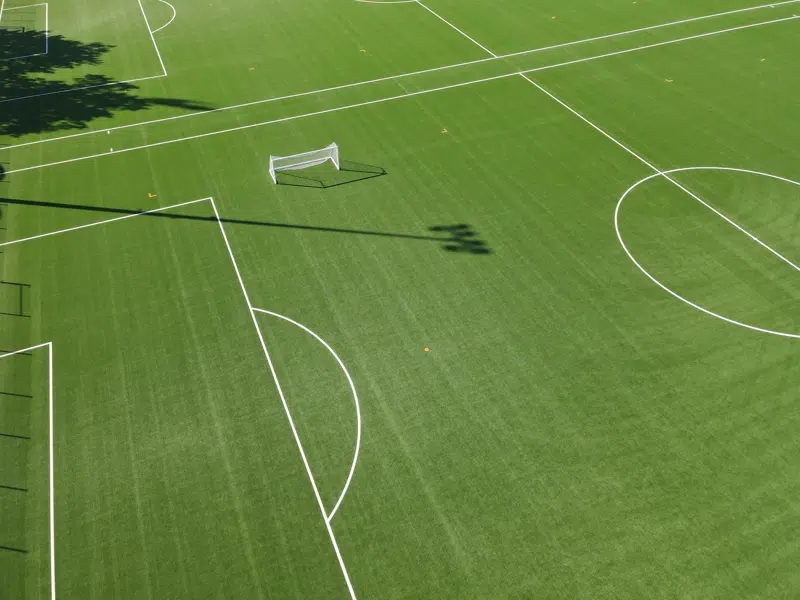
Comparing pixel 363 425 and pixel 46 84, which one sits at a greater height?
pixel 46 84

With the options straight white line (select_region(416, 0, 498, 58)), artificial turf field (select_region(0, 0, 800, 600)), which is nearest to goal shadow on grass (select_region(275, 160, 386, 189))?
artificial turf field (select_region(0, 0, 800, 600))

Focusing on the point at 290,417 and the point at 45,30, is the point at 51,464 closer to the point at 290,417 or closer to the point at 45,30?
the point at 290,417

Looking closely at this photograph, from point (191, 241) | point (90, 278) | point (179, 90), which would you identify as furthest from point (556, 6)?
point (90, 278)

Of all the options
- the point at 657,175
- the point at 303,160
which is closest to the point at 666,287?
the point at 657,175

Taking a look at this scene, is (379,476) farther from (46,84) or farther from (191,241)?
(46,84)

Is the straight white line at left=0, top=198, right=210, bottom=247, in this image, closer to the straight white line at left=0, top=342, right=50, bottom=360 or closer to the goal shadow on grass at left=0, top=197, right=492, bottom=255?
the goal shadow on grass at left=0, top=197, right=492, bottom=255
